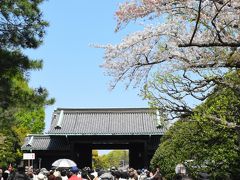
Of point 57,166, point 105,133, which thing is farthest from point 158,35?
point 105,133

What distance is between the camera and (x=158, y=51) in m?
9.35

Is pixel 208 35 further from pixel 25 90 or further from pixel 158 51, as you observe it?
pixel 25 90

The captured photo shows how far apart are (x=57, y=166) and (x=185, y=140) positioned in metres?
12.1

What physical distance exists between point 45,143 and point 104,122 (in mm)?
5258

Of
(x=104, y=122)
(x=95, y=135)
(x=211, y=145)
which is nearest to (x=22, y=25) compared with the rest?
(x=211, y=145)

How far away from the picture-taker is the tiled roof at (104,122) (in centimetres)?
3412

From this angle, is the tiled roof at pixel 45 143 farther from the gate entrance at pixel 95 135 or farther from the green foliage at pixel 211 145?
the green foliage at pixel 211 145

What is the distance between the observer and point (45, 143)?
37.3 metres

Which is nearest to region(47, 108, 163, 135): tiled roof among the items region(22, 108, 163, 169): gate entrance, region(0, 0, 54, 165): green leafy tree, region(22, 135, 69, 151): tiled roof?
region(22, 108, 163, 169): gate entrance

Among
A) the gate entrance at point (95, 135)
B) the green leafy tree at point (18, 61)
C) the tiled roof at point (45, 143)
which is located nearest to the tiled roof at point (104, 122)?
the gate entrance at point (95, 135)

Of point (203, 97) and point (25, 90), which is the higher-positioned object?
point (25, 90)

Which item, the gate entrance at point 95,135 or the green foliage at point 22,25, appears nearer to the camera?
the green foliage at point 22,25

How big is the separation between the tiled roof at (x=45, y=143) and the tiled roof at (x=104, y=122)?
1.12 meters

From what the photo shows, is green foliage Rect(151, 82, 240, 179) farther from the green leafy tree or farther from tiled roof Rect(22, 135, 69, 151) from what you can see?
tiled roof Rect(22, 135, 69, 151)
